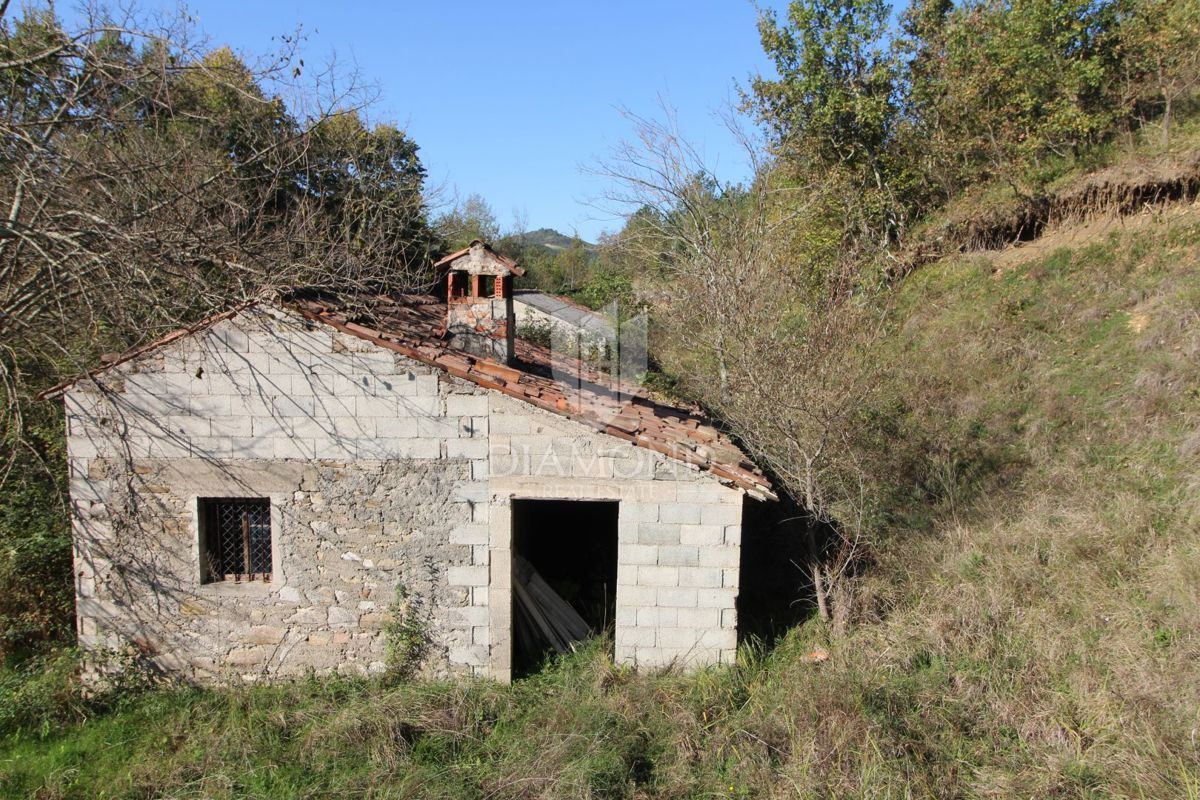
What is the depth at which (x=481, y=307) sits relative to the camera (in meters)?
8.51

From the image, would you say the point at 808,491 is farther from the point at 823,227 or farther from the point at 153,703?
the point at 823,227

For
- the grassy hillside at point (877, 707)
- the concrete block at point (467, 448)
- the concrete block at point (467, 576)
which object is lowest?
the grassy hillside at point (877, 707)

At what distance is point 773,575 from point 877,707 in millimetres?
3758

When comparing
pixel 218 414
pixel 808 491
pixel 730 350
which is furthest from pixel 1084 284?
pixel 218 414

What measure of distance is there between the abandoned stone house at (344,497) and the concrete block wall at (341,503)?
21 mm

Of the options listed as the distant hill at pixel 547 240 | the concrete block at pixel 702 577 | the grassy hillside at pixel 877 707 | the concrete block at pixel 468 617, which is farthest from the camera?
the distant hill at pixel 547 240

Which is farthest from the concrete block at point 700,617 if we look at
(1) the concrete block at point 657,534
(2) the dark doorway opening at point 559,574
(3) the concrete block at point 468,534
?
(3) the concrete block at point 468,534

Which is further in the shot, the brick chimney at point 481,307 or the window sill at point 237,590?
the brick chimney at point 481,307

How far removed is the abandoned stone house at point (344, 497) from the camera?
7195mm

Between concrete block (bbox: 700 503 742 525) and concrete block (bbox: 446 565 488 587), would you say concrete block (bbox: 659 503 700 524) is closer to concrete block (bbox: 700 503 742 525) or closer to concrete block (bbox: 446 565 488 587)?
concrete block (bbox: 700 503 742 525)

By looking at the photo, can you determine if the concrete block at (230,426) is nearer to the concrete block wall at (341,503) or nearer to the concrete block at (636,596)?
the concrete block wall at (341,503)

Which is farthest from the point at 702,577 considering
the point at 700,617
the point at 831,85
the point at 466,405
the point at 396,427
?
the point at 831,85

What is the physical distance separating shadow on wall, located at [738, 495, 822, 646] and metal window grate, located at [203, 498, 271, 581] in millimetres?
5393

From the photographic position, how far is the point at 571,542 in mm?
11258
